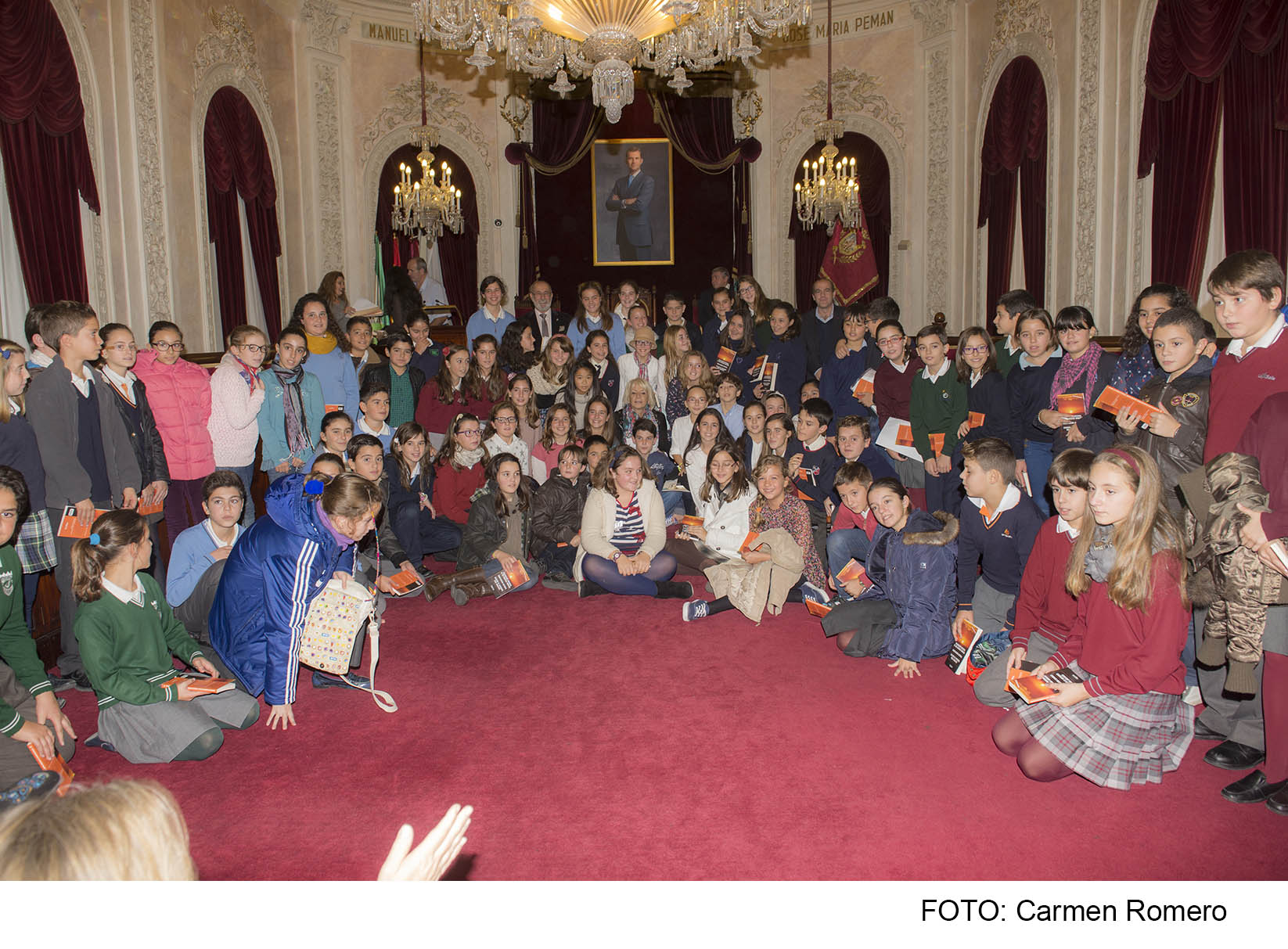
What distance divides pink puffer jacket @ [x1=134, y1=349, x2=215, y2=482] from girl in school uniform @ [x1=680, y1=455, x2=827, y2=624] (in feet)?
9.98

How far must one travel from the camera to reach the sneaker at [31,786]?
2.81 metres

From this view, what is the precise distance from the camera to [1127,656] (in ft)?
9.94

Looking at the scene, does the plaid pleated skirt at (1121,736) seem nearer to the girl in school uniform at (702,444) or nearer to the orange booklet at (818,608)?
the orange booklet at (818,608)

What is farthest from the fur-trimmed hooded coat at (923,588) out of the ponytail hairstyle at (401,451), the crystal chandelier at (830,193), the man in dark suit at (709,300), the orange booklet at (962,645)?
the crystal chandelier at (830,193)

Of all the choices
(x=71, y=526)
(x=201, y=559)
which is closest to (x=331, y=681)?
(x=201, y=559)

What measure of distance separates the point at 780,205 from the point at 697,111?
64.9 inches

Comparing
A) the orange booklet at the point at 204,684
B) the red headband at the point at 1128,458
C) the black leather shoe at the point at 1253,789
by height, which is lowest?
the black leather shoe at the point at 1253,789

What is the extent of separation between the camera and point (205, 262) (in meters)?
8.13

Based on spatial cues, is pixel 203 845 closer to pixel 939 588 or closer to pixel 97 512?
A: pixel 97 512

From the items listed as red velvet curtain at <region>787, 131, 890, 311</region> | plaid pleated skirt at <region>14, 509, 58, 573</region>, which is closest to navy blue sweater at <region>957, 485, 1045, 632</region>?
plaid pleated skirt at <region>14, 509, 58, 573</region>

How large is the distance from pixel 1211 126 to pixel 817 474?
3.77 meters

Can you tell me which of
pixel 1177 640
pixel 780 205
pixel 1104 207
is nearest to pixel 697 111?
pixel 780 205

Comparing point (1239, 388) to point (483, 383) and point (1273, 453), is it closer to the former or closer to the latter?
point (1273, 453)

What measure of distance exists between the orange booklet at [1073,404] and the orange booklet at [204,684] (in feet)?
13.9
